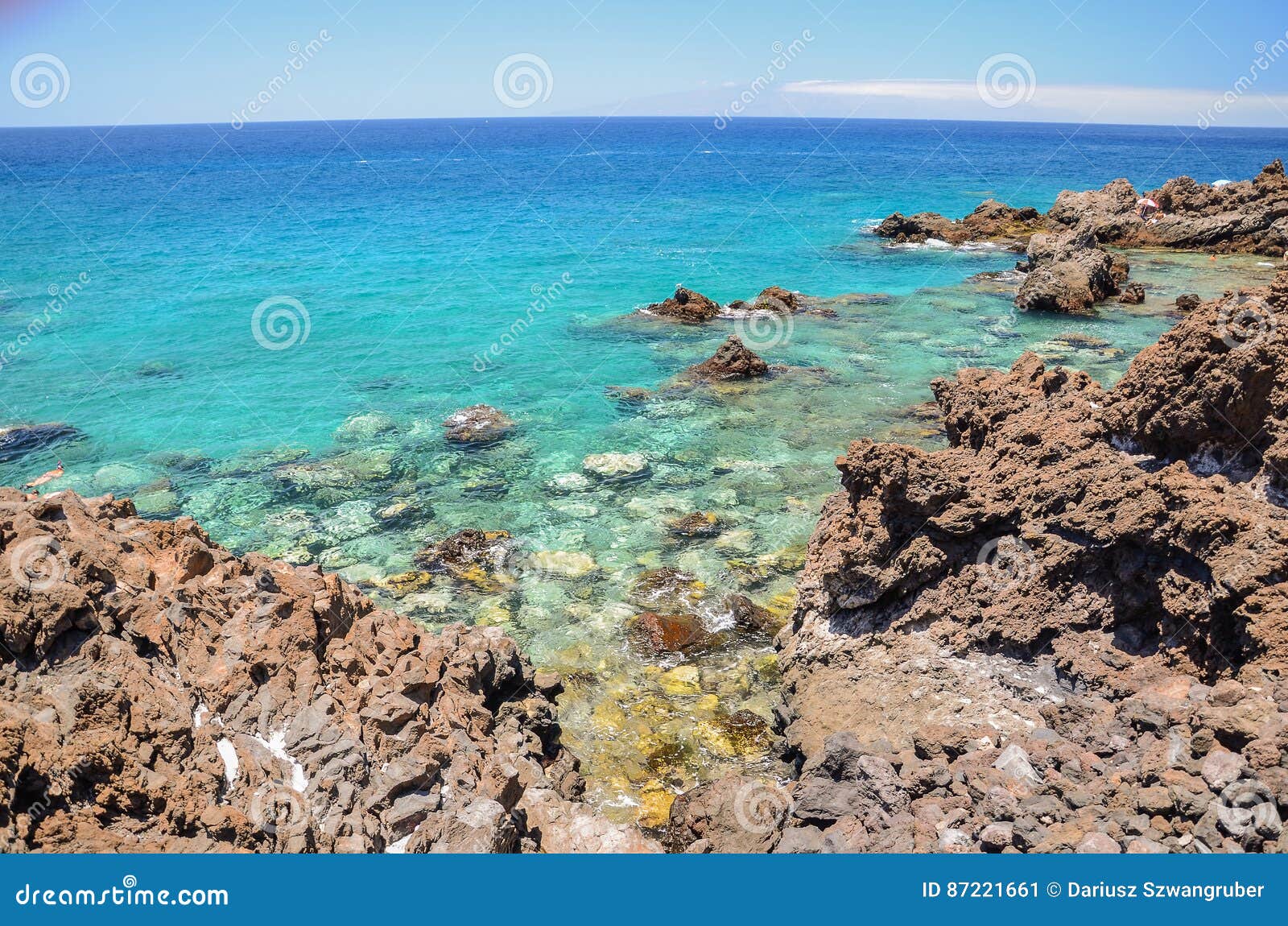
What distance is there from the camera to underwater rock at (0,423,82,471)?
24.2 meters

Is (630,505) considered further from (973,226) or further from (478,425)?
(973,226)

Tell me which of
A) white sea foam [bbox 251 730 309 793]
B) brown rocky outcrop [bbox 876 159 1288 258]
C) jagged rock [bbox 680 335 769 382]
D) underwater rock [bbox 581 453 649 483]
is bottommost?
white sea foam [bbox 251 730 309 793]

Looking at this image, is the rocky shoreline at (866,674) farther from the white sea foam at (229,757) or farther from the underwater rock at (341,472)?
the underwater rock at (341,472)

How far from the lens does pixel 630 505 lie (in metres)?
19.8

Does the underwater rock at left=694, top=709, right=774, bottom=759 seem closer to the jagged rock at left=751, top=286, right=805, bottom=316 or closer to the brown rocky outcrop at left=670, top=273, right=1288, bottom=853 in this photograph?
the brown rocky outcrop at left=670, top=273, right=1288, bottom=853

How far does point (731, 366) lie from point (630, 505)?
1082 cm

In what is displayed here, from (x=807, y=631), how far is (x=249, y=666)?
784 centimetres

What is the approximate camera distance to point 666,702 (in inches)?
504

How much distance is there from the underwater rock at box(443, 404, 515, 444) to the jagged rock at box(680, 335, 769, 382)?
7.15 metres

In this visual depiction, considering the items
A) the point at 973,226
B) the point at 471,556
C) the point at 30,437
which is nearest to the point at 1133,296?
the point at 973,226

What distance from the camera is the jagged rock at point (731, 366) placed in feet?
94.8

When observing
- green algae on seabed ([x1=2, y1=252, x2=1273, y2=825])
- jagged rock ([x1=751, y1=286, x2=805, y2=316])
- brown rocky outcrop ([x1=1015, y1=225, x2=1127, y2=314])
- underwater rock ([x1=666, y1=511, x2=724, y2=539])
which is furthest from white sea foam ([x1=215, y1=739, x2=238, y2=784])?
brown rocky outcrop ([x1=1015, y1=225, x2=1127, y2=314])

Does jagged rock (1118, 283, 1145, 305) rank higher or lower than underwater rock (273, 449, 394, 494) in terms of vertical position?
higher

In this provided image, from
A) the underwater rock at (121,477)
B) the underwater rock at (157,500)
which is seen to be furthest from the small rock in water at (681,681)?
the underwater rock at (121,477)
